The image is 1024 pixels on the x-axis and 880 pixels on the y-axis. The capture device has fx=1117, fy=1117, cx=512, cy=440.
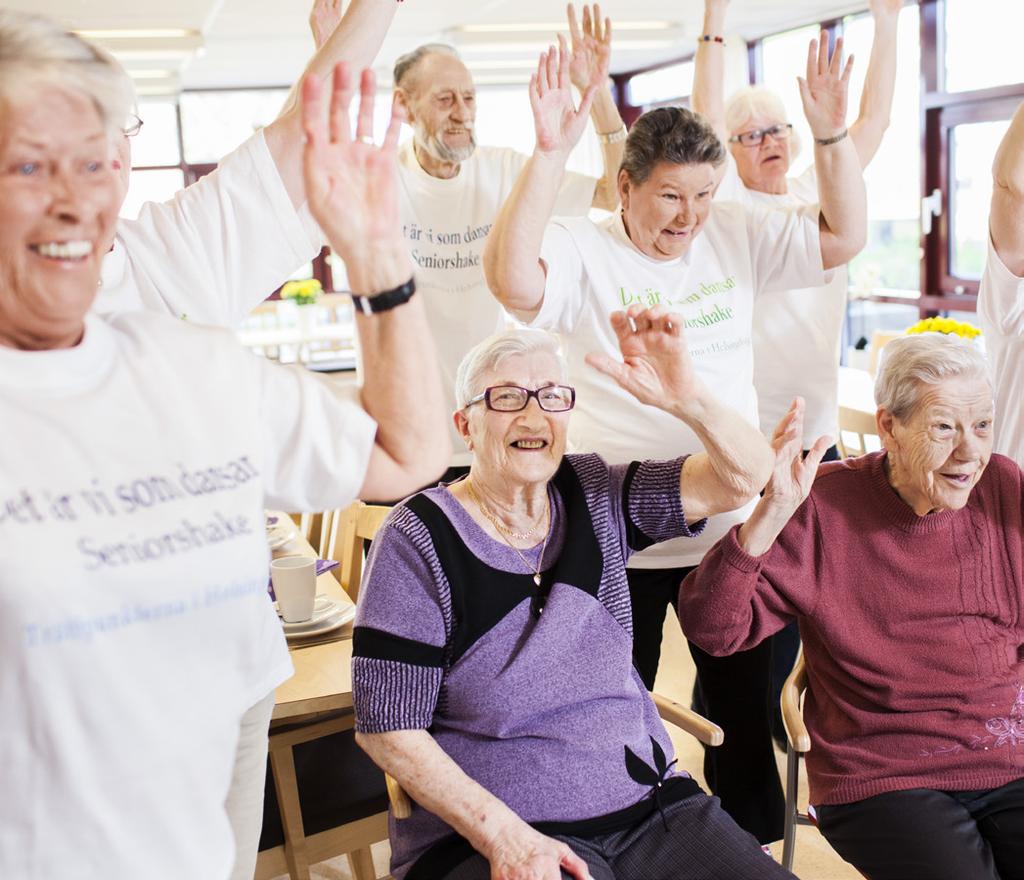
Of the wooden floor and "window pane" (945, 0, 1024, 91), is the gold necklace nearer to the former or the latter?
the wooden floor

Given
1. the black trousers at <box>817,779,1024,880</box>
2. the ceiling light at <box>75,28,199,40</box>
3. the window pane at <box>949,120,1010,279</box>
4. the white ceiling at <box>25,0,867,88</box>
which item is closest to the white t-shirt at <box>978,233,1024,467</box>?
the black trousers at <box>817,779,1024,880</box>

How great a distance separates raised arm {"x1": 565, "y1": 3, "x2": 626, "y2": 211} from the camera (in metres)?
2.50

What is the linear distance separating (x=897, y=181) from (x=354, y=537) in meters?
5.70

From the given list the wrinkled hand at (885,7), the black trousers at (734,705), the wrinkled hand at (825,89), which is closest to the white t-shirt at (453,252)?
the black trousers at (734,705)

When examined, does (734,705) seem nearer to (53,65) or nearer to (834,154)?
(834,154)

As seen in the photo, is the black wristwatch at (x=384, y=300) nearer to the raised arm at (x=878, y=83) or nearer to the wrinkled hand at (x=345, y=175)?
the wrinkled hand at (x=345, y=175)

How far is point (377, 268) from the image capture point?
1.01 meters

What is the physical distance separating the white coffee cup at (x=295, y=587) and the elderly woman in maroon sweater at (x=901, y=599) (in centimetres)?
73

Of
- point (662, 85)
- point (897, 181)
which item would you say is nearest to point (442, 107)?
point (897, 181)

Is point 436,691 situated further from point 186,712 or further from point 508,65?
point 508,65

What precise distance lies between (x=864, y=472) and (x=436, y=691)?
36.3 inches

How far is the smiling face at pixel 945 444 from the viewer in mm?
2018

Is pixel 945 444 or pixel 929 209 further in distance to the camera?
pixel 929 209

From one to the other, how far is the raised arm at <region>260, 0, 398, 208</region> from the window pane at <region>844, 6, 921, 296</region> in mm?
5702
